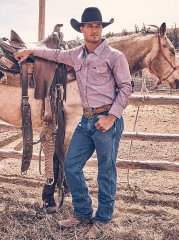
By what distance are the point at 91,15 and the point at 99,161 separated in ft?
4.17

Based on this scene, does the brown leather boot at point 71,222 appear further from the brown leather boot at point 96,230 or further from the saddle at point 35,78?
the saddle at point 35,78

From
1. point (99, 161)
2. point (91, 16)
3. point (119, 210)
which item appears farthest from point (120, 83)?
point (119, 210)

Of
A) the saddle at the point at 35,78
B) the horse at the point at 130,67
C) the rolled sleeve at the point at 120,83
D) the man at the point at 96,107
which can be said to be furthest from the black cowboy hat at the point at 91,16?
the horse at the point at 130,67

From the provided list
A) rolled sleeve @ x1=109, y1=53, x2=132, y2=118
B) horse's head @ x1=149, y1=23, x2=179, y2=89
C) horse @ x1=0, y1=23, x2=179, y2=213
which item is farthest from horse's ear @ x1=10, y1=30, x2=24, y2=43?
horse's head @ x1=149, y1=23, x2=179, y2=89

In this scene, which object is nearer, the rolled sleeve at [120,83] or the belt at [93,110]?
the rolled sleeve at [120,83]

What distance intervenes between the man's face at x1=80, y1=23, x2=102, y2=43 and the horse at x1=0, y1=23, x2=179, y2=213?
2.99 feet

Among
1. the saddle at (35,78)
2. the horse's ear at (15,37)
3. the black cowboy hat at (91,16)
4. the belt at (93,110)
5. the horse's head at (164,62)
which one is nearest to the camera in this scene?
the black cowboy hat at (91,16)

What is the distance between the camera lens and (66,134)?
371 centimetres

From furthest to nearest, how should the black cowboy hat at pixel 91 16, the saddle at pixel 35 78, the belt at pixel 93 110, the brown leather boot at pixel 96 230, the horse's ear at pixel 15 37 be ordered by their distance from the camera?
the horse's ear at pixel 15 37, the saddle at pixel 35 78, the brown leather boot at pixel 96 230, the belt at pixel 93 110, the black cowboy hat at pixel 91 16

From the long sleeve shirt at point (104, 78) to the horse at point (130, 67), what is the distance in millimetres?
760

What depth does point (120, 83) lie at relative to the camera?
2.75m

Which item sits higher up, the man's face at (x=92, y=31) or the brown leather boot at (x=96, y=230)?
the man's face at (x=92, y=31)

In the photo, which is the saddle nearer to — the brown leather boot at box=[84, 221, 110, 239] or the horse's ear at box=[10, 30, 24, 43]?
the horse's ear at box=[10, 30, 24, 43]

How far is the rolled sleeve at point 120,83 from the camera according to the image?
107 inches
